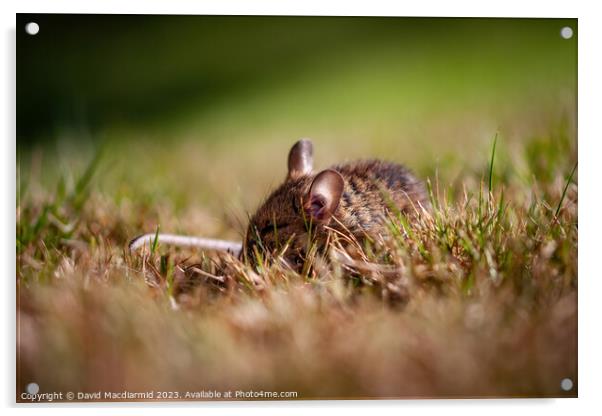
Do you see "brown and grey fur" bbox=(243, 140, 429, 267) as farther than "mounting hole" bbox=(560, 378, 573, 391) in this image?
Yes

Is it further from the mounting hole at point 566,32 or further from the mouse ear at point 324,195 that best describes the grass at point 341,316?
the mounting hole at point 566,32

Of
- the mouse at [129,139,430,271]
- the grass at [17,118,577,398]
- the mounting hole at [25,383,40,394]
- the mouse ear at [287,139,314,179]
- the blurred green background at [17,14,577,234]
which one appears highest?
the blurred green background at [17,14,577,234]

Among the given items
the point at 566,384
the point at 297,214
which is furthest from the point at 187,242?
the point at 566,384

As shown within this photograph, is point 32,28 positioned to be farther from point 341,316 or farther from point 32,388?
point 341,316

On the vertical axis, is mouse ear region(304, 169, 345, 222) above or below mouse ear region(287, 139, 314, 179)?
below

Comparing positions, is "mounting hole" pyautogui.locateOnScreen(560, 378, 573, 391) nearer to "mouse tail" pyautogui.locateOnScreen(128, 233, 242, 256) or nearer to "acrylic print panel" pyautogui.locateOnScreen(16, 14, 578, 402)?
"acrylic print panel" pyautogui.locateOnScreen(16, 14, 578, 402)

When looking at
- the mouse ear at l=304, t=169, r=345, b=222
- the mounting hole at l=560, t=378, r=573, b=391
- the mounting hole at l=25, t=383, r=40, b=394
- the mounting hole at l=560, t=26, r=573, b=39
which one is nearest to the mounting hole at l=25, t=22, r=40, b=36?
the mouse ear at l=304, t=169, r=345, b=222

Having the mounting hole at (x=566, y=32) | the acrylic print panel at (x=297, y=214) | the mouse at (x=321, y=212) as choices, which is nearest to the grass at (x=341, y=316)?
the acrylic print panel at (x=297, y=214)
